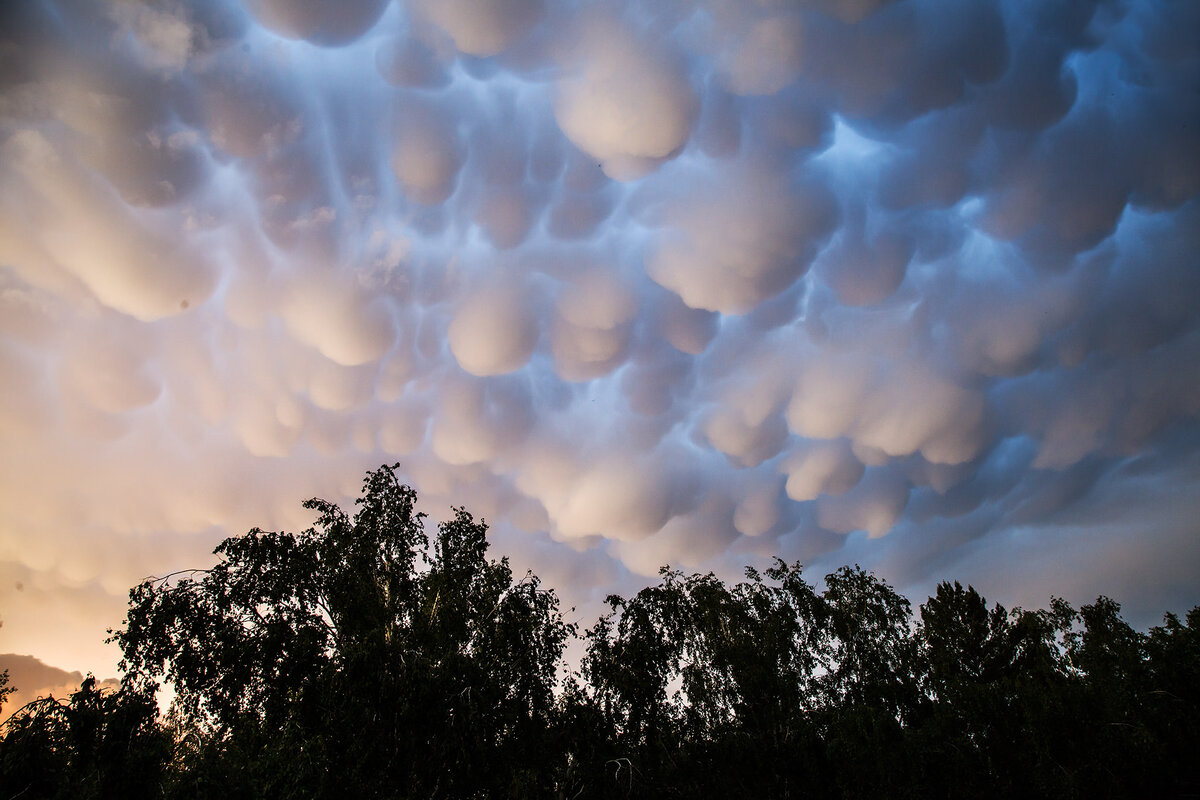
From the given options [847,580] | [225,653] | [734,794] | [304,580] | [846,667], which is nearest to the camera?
[225,653]

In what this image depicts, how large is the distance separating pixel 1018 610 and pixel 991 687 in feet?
91.3

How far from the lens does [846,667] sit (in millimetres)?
29969

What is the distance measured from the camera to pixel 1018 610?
44.6 m

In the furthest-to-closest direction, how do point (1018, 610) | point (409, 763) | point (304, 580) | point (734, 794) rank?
1. point (1018, 610)
2. point (734, 794)
3. point (304, 580)
4. point (409, 763)

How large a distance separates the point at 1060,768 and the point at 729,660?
14.1 meters

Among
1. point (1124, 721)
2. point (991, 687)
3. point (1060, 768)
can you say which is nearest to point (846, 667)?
point (991, 687)

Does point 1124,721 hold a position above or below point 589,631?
below

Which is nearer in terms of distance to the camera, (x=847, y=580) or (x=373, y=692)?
(x=373, y=692)

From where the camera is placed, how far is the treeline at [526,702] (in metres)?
16.4

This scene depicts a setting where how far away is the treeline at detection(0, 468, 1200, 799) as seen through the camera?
16359 mm

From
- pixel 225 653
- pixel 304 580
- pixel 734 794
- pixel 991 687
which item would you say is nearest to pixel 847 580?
pixel 991 687

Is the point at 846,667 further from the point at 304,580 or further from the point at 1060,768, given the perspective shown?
the point at 304,580

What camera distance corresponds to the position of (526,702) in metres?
19.6

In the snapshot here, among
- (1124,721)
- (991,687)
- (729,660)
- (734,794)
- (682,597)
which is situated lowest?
(734,794)
